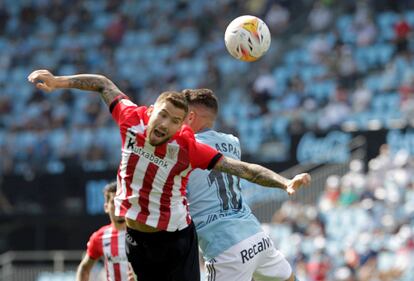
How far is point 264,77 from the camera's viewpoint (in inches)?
907

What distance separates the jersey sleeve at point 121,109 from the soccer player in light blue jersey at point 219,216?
86cm

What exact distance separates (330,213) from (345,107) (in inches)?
150

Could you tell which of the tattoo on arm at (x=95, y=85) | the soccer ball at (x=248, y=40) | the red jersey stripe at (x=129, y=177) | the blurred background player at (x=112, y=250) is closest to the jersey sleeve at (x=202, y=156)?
the red jersey stripe at (x=129, y=177)

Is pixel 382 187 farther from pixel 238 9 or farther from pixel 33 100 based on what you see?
pixel 33 100

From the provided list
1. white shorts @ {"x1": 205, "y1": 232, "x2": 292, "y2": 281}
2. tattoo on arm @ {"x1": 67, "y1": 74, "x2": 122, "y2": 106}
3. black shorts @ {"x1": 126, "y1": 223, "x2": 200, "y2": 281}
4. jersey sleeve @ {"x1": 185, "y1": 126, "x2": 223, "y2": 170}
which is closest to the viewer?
jersey sleeve @ {"x1": 185, "y1": 126, "x2": 223, "y2": 170}

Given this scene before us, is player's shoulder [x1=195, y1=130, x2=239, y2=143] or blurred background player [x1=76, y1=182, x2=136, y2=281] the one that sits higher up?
player's shoulder [x1=195, y1=130, x2=239, y2=143]

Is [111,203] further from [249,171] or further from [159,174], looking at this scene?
[249,171]

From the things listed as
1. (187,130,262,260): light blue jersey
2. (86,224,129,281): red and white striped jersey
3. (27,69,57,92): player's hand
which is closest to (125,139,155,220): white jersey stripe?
(27,69,57,92): player's hand

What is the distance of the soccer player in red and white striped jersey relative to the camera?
7355mm

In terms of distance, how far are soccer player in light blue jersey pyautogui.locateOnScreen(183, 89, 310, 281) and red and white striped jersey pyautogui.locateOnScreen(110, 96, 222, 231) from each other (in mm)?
761

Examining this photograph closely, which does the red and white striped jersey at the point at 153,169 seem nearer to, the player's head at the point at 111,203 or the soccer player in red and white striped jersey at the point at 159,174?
the soccer player in red and white striped jersey at the point at 159,174

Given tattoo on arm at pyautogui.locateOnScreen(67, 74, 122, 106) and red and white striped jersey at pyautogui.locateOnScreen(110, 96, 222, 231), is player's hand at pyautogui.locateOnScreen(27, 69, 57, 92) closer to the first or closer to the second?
tattoo on arm at pyautogui.locateOnScreen(67, 74, 122, 106)

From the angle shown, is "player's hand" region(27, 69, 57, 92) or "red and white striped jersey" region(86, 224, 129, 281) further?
"red and white striped jersey" region(86, 224, 129, 281)

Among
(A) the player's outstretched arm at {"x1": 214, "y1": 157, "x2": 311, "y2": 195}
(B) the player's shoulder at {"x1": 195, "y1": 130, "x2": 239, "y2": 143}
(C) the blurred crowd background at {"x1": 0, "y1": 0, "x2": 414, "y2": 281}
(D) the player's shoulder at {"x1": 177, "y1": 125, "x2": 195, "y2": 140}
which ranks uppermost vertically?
(C) the blurred crowd background at {"x1": 0, "y1": 0, "x2": 414, "y2": 281}
